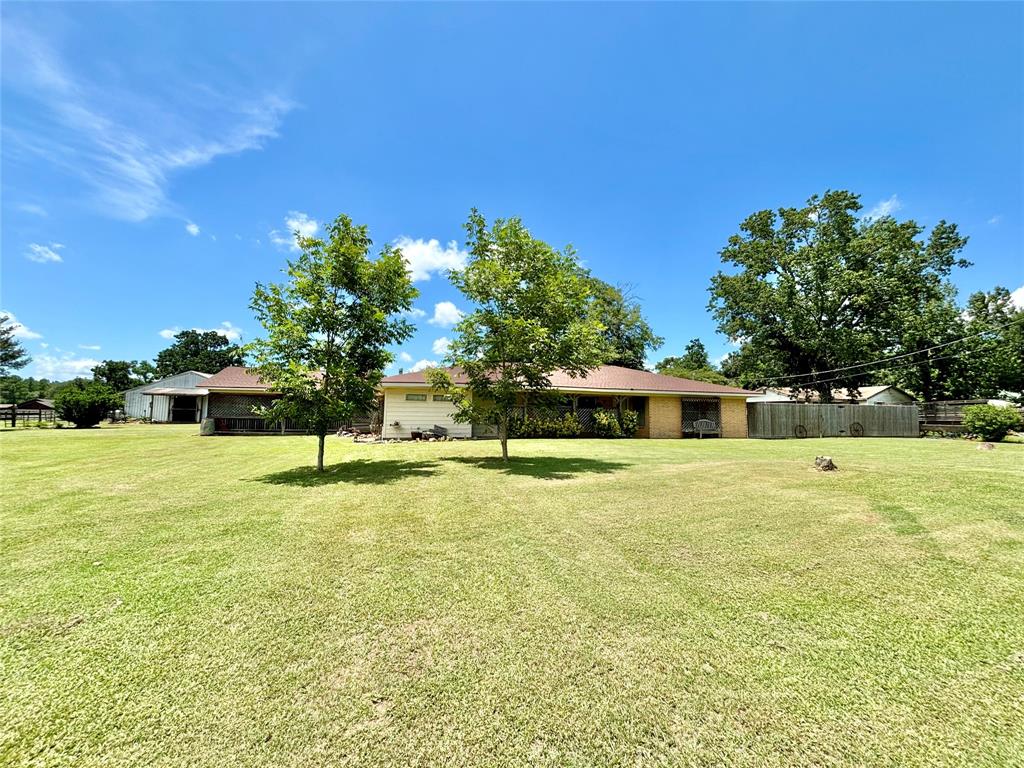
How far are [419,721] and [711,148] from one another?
18.9m

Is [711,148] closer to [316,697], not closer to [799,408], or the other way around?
[799,408]

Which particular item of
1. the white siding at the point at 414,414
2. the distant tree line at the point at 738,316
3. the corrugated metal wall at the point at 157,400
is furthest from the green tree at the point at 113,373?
the white siding at the point at 414,414

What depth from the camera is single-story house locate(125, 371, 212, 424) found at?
34.4m

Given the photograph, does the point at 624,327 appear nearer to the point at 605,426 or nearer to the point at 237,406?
the point at 605,426

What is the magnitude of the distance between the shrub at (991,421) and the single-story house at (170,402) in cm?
4706

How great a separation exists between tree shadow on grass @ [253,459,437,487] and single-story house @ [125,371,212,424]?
29727mm

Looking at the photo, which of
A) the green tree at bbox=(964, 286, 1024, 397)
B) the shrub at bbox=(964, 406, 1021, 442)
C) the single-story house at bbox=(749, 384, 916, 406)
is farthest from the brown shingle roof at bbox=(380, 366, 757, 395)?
the green tree at bbox=(964, 286, 1024, 397)

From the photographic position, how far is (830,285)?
29.0 metres

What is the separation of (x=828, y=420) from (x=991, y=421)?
5.90m

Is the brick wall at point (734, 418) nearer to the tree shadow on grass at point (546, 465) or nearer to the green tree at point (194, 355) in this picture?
the tree shadow on grass at point (546, 465)

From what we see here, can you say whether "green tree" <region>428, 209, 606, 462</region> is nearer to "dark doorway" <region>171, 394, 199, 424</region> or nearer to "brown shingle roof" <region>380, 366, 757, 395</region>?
"brown shingle roof" <region>380, 366, 757, 395</region>

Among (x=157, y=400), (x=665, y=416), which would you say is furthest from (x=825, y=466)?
(x=157, y=400)

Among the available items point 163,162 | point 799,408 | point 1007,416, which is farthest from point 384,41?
point 1007,416

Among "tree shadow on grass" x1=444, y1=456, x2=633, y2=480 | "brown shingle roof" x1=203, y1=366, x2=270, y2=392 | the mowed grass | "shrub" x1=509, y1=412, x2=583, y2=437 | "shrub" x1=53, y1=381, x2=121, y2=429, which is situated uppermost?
"brown shingle roof" x1=203, y1=366, x2=270, y2=392
